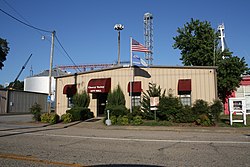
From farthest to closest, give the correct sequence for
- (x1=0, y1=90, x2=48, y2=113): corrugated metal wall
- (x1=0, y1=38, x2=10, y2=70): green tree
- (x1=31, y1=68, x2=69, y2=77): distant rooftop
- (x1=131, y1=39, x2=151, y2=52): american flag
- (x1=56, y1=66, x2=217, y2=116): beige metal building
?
(x1=31, y1=68, x2=69, y2=77): distant rooftop → (x1=0, y1=38, x2=10, y2=70): green tree → (x1=0, y1=90, x2=48, y2=113): corrugated metal wall → (x1=56, y1=66, x2=217, y2=116): beige metal building → (x1=131, y1=39, x2=151, y2=52): american flag

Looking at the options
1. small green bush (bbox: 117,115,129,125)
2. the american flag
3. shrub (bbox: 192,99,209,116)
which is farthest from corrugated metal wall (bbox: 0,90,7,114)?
shrub (bbox: 192,99,209,116)

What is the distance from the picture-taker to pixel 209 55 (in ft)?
106

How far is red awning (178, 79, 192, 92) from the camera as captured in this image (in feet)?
67.7

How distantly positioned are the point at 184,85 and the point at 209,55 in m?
13.6

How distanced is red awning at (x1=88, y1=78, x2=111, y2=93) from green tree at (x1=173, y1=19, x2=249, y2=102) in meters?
15.5

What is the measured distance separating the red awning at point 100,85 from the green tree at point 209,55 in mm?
15479

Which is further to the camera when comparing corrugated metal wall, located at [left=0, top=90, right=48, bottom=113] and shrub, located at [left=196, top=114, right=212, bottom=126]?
corrugated metal wall, located at [left=0, top=90, right=48, bottom=113]

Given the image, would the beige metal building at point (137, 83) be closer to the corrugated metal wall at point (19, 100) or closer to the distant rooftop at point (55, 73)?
the corrugated metal wall at point (19, 100)

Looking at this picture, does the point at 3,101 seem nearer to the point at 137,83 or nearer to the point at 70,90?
the point at 70,90

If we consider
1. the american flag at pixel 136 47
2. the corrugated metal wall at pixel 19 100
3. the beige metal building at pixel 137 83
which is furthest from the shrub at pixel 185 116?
the corrugated metal wall at pixel 19 100

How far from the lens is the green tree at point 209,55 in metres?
30.5

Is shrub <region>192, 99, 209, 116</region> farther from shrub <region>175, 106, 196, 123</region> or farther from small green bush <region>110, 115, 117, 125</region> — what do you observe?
small green bush <region>110, 115, 117, 125</region>

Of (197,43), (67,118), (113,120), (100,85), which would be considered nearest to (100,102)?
(100,85)

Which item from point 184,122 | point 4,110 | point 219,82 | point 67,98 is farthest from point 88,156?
point 4,110
